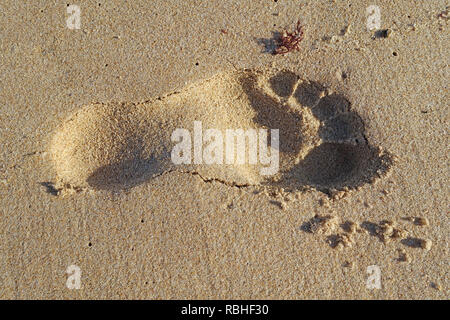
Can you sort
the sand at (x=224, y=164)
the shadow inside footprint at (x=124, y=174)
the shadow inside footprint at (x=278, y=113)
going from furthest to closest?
the shadow inside footprint at (x=278, y=113) < the shadow inside footprint at (x=124, y=174) < the sand at (x=224, y=164)

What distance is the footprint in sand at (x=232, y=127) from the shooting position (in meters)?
2.45

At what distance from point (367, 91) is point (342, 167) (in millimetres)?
554

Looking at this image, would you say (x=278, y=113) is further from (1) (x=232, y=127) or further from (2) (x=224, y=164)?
(2) (x=224, y=164)

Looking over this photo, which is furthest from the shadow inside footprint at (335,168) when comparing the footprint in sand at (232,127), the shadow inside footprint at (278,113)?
the shadow inside footprint at (278,113)

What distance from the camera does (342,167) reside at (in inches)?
99.3

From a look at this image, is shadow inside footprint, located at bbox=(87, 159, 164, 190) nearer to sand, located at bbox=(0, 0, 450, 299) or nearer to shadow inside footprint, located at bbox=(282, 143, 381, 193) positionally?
sand, located at bbox=(0, 0, 450, 299)

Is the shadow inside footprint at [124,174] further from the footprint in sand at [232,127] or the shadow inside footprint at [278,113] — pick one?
the shadow inside footprint at [278,113]

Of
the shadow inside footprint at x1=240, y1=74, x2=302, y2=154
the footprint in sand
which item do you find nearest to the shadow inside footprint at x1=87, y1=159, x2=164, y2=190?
the footprint in sand

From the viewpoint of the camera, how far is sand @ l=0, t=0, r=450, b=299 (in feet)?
7.23

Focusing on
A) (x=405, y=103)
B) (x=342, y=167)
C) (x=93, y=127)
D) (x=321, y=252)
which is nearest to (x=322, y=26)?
(x=405, y=103)

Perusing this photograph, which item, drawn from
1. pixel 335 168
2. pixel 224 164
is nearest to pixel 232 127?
pixel 224 164

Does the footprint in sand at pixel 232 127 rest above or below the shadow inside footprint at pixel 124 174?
above

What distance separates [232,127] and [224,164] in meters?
0.30

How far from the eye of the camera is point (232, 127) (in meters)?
2.62
